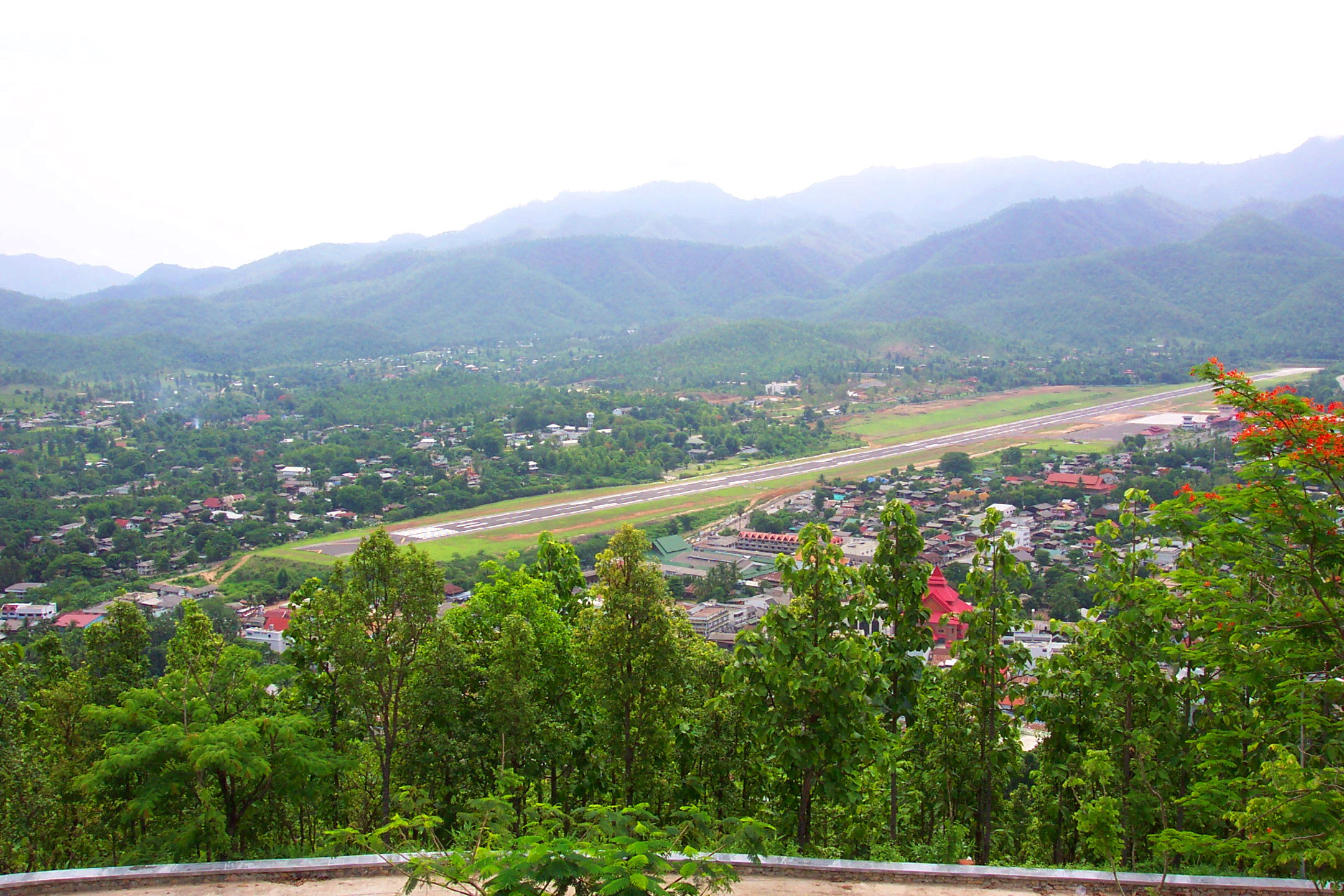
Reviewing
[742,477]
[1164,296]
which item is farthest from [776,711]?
[1164,296]

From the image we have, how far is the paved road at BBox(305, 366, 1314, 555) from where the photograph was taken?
32.0 meters

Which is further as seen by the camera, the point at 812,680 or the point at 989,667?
the point at 989,667

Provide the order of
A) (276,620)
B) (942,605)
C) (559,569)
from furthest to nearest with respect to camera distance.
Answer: (276,620) < (942,605) < (559,569)

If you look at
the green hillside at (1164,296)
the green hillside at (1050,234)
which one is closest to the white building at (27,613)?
the green hillside at (1164,296)

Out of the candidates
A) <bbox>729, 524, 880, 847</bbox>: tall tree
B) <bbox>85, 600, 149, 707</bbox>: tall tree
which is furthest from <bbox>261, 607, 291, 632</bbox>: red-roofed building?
<bbox>729, 524, 880, 847</bbox>: tall tree

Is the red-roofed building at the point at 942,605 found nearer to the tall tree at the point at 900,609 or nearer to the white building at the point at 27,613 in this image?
the tall tree at the point at 900,609

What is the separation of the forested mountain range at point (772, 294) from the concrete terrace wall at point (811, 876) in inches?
3181

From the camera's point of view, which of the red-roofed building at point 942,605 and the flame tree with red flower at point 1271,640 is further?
the red-roofed building at point 942,605

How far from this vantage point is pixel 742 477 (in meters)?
40.4

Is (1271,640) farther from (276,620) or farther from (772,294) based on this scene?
(772,294)

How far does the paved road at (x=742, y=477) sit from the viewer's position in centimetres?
3195

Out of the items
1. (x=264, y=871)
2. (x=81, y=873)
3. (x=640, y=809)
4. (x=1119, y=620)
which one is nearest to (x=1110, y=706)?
(x=1119, y=620)

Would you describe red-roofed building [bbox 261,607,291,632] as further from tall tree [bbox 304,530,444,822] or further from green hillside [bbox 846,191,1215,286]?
green hillside [bbox 846,191,1215,286]

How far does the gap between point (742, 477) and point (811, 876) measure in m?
34.9
